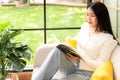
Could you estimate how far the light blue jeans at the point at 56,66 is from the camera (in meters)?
2.28

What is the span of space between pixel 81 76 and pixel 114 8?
94cm

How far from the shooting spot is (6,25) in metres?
2.46

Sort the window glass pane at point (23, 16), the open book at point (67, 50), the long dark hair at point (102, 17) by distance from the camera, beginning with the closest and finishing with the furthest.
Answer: the open book at point (67, 50) → the long dark hair at point (102, 17) → the window glass pane at point (23, 16)

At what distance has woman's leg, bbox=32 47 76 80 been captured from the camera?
228cm

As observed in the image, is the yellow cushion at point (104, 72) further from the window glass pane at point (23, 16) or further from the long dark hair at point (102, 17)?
the window glass pane at point (23, 16)

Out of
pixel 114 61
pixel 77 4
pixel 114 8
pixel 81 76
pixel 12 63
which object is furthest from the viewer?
pixel 77 4

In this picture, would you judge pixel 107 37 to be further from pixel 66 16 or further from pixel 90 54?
pixel 66 16

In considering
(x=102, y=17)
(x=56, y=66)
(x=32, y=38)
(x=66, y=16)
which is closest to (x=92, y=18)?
(x=102, y=17)

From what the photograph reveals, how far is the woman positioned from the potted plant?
249 mm

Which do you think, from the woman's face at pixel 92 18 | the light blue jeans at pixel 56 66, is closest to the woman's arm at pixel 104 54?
the light blue jeans at pixel 56 66

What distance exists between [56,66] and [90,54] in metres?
0.35

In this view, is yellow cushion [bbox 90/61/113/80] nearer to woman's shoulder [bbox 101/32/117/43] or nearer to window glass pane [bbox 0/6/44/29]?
woman's shoulder [bbox 101/32/117/43]

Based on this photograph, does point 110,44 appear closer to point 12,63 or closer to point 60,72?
point 60,72

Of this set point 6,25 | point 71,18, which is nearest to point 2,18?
point 71,18
